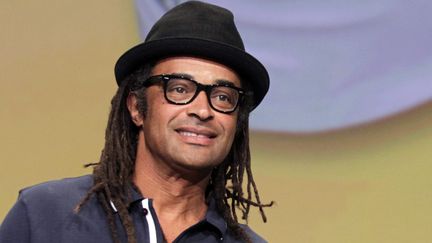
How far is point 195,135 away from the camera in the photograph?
1763 millimetres

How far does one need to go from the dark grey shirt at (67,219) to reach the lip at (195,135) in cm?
17

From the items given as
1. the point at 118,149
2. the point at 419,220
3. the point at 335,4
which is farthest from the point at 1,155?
the point at 419,220

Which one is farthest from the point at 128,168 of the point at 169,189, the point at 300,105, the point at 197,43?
the point at 300,105

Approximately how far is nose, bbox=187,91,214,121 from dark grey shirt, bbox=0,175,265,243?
223 millimetres

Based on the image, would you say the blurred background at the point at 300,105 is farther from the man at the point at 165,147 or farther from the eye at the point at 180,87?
the eye at the point at 180,87

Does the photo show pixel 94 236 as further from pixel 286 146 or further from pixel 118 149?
pixel 286 146

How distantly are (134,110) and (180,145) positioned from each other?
188mm

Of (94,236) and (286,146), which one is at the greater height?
(286,146)

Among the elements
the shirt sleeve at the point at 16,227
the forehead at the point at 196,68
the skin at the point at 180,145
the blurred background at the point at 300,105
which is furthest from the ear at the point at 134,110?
the blurred background at the point at 300,105

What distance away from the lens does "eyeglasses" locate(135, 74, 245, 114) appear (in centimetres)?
178

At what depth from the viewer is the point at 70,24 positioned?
94.1 inches

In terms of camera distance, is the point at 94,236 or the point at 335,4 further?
the point at 335,4

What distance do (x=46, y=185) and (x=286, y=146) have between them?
85cm

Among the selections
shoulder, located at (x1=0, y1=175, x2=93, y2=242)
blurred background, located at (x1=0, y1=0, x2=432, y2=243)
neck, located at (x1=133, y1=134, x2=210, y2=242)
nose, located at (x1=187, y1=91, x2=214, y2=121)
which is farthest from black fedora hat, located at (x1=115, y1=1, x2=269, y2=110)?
blurred background, located at (x1=0, y1=0, x2=432, y2=243)
